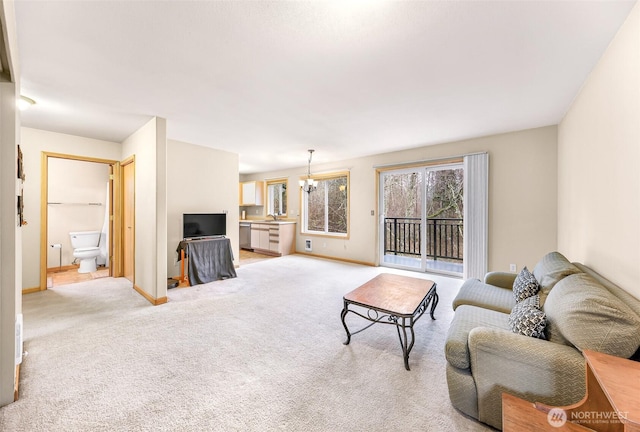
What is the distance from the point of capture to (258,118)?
10.9ft

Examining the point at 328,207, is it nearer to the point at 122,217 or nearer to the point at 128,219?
the point at 128,219

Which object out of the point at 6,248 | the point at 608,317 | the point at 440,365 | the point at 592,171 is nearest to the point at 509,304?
the point at 440,365

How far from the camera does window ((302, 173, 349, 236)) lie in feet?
20.4

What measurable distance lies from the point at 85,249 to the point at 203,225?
8.30ft

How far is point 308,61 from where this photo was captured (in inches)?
79.9

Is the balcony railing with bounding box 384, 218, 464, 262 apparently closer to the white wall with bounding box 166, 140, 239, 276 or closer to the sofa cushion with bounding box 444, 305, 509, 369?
the sofa cushion with bounding box 444, 305, 509, 369

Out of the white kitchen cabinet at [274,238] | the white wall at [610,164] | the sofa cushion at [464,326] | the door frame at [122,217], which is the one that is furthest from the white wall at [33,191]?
the white wall at [610,164]

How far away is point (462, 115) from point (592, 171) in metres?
1.48

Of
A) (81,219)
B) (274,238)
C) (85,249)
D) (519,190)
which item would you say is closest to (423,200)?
(519,190)

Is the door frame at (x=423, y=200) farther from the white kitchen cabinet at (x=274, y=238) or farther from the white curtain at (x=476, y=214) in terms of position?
the white kitchen cabinet at (x=274, y=238)

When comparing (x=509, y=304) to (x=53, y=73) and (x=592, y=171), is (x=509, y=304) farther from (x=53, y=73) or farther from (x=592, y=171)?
(x=53, y=73)

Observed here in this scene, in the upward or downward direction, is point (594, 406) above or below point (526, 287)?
below

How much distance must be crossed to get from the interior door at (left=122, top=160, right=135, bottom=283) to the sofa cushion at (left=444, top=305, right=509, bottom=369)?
4.46m

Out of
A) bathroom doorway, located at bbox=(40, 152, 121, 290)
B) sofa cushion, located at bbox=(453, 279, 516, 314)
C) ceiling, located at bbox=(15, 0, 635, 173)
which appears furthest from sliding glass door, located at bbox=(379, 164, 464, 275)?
bathroom doorway, located at bbox=(40, 152, 121, 290)
